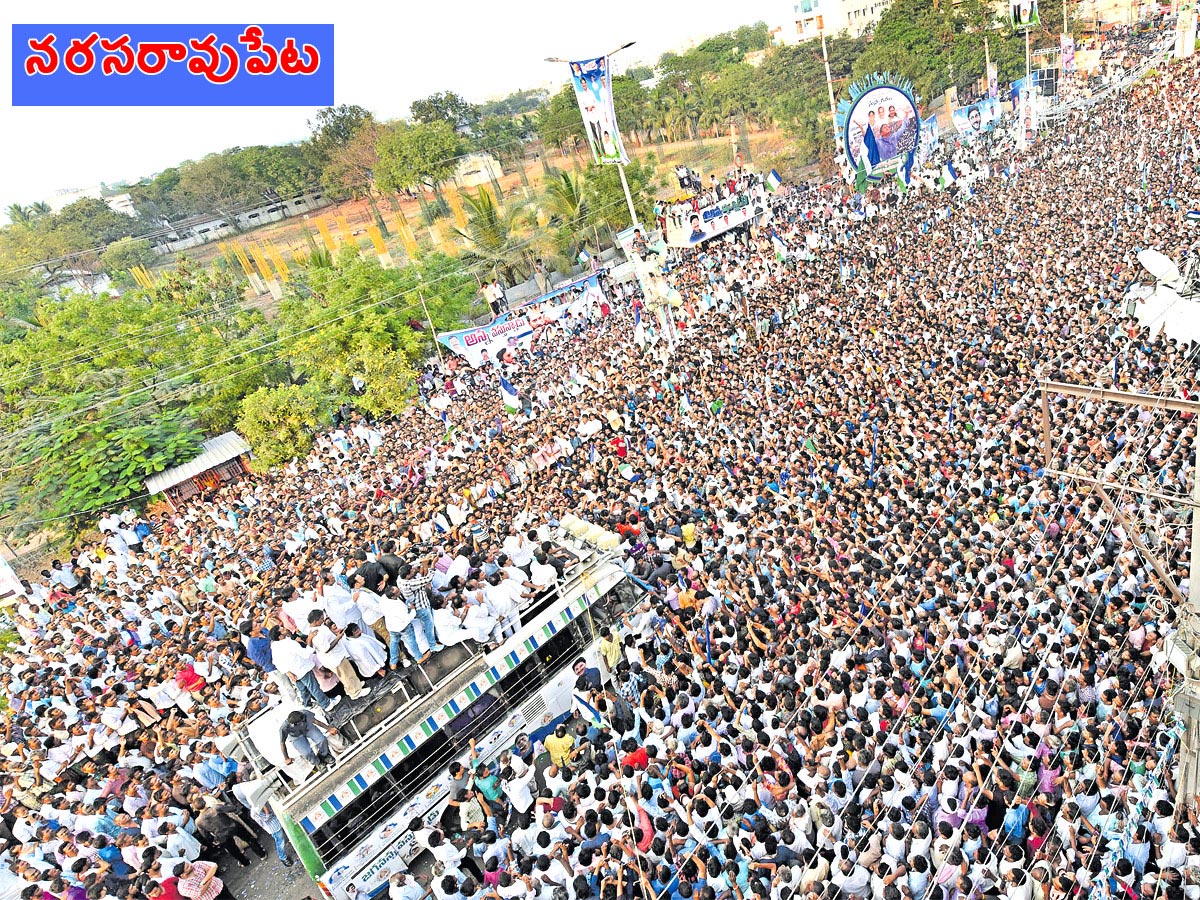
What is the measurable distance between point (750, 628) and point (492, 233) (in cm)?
2452

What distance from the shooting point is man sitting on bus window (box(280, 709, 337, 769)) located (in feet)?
20.0

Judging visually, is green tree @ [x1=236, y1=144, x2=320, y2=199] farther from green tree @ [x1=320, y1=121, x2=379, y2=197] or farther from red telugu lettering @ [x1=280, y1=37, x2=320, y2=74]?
red telugu lettering @ [x1=280, y1=37, x2=320, y2=74]

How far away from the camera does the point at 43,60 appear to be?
43.1 feet

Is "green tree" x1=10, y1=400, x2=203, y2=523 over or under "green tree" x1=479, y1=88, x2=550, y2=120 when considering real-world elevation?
under

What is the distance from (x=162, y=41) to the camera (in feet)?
42.9

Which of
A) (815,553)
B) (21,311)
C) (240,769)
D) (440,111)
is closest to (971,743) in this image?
(815,553)

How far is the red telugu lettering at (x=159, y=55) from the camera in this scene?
43.0 feet

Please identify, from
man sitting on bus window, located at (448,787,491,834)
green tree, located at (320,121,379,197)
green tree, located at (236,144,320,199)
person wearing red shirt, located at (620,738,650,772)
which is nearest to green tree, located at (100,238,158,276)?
green tree, located at (236,144,320,199)

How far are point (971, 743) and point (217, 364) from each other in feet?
73.3

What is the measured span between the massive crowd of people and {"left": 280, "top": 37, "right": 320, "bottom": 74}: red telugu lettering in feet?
26.3

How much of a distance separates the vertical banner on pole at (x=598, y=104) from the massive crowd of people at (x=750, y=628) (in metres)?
4.69

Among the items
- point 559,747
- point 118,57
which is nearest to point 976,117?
point 118,57

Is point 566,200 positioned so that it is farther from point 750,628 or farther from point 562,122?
point 750,628

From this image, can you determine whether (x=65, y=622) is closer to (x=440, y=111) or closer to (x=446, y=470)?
(x=446, y=470)
